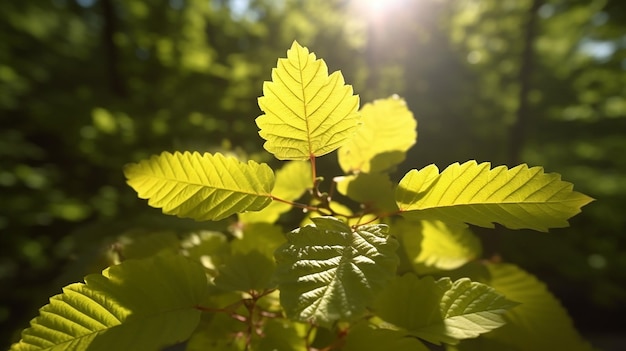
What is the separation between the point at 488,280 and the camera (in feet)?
2.59

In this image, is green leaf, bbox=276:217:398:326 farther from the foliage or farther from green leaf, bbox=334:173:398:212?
green leaf, bbox=334:173:398:212

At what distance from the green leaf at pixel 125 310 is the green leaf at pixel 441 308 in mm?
252

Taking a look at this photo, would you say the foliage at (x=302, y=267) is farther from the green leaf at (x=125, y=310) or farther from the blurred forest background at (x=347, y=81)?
the blurred forest background at (x=347, y=81)

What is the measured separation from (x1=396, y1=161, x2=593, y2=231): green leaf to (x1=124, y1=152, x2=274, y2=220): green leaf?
0.72 ft

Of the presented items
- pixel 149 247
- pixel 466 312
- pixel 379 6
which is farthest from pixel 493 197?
pixel 379 6

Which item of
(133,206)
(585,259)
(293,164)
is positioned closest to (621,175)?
(585,259)

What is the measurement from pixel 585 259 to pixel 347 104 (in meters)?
5.63

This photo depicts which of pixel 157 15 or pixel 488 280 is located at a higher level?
pixel 157 15

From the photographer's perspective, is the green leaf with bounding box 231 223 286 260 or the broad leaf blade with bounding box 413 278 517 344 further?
the green leaf with bounding box 231 223 286 260

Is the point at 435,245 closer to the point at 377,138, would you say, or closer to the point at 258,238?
the point at 377,138

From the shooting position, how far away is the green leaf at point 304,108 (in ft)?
1.79

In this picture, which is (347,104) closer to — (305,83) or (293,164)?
(305,83)

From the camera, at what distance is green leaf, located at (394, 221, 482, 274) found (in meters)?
0.80

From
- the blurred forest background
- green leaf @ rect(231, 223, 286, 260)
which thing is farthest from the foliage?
the blurred forest background
